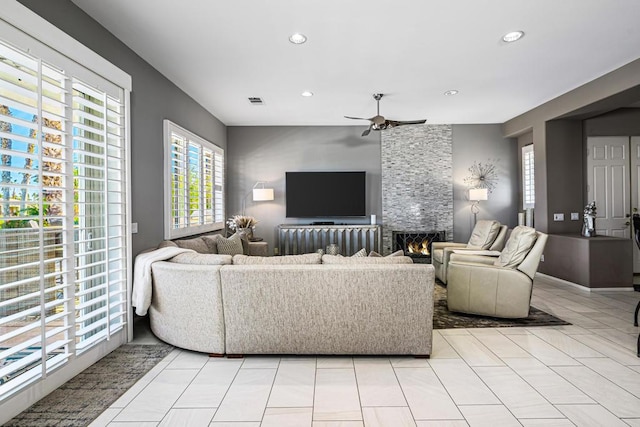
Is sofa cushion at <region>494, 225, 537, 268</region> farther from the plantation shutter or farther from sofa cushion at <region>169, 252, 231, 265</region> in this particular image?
the plantation shutter

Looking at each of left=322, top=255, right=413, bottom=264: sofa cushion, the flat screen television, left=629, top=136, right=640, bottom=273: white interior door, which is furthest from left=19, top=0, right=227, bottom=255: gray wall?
left=629, top=136, right=640, bottom=273: white interior door

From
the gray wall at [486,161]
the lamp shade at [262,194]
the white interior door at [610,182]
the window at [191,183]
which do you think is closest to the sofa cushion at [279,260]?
the window at [191,183]

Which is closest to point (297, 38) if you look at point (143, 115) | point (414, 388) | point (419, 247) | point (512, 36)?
point (143, 115)

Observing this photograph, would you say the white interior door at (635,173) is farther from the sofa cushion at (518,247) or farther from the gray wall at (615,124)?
the sofa cushion at (518,247)

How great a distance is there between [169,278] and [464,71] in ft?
13.0

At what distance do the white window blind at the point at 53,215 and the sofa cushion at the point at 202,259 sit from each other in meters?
0.51

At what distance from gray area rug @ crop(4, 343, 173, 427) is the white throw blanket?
0.37m

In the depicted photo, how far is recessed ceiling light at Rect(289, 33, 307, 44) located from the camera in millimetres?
3171

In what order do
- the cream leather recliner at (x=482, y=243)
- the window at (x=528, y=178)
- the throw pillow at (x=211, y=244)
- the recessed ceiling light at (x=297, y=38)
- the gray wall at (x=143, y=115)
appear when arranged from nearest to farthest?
the gray wall at (x=143, y=115) < the recessed ceiling light at (x=297, y=38) < the throw pillow at (x=211, y=244) < the cream leather recliner at (x=482, y=243) < the window at (x=528, y=178)

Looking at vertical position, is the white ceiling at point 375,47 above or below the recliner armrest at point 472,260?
above

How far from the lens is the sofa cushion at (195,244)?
13.5 ft

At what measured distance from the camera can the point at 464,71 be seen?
4113mm

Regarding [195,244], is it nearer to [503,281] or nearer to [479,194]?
[503,281]

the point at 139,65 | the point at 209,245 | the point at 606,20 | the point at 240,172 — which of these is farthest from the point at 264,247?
the point at 606,20
